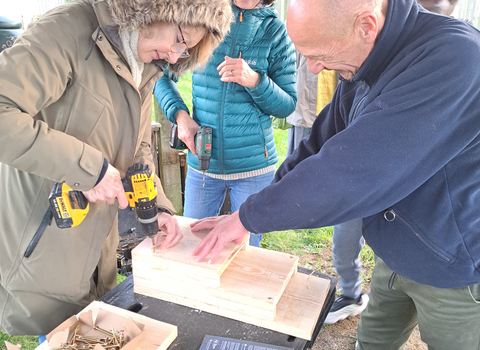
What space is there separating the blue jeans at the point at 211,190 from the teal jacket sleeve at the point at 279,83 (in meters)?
0.47

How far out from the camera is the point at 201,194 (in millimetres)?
2650

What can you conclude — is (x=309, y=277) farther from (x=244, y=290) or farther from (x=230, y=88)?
(x=230, y=88)

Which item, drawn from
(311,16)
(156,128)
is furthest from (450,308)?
(156,128)

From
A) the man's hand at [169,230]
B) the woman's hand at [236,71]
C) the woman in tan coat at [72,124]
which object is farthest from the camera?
the woman's hand at [236,71]

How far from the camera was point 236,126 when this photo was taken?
98.3 inches

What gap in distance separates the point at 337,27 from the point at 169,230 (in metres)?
1.09

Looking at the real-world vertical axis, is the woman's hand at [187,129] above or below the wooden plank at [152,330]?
above

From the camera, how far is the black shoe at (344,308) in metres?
2.90

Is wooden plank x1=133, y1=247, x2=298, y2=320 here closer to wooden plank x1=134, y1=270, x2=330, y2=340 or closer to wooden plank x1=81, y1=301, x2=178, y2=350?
wooden plank x1=134, y1=270, x2=330, y2=340

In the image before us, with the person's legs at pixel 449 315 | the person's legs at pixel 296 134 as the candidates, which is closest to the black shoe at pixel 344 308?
the person's legs at pixel 449 315

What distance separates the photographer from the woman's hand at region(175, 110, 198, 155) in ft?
8.20

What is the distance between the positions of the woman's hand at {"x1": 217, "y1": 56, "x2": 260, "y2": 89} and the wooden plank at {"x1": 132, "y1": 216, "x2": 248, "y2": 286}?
3.44 ft

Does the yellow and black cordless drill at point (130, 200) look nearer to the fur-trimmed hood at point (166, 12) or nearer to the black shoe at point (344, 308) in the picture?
the fur-trimmed hood at point (166, 12)

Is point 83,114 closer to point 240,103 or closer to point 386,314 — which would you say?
point 240,103
